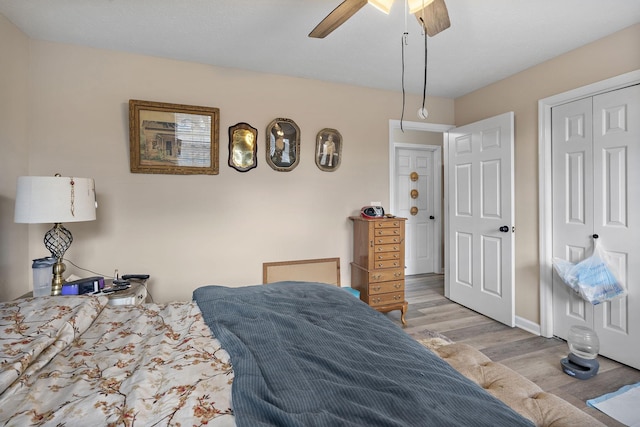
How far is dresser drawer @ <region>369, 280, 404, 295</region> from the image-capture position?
3015 mm

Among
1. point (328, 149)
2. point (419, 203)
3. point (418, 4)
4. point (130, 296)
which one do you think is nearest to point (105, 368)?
point (130, 296)

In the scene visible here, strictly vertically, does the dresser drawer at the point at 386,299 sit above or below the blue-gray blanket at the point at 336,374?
below

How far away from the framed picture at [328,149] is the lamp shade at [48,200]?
2027mm

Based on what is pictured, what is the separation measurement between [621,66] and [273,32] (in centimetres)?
259

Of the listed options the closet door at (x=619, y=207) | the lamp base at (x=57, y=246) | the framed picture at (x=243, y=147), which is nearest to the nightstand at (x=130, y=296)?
the lamp base at (x=57, y=246)

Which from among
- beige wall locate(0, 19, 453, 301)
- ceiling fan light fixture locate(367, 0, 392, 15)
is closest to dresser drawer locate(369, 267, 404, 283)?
beige wall locate(0, 19, 453, 301)

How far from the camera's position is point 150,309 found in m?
1.52

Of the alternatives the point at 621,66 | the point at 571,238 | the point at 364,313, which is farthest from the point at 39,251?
the point at 621,66

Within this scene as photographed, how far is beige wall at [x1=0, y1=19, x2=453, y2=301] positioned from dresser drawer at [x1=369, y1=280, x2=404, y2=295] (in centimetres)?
41

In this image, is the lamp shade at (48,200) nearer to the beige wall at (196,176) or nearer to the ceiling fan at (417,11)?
the beige wall at (196,176)

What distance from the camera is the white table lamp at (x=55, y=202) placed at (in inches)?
69.1

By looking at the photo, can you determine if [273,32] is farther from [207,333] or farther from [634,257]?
[634,257]

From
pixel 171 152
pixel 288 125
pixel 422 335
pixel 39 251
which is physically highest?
pixel 288 125

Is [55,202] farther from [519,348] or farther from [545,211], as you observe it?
[545,211]
